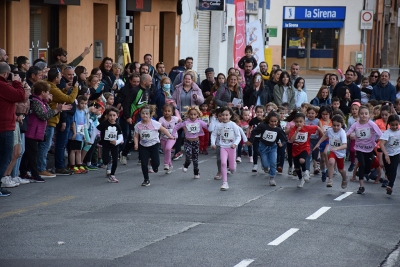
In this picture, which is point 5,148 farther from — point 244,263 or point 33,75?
point 244,263

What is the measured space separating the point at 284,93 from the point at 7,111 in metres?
8.87

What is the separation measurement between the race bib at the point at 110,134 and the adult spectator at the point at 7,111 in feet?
7.49

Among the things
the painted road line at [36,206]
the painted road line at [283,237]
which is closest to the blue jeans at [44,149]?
the painted road line at [36,206]

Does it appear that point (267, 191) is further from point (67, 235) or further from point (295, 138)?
point (67, 235)

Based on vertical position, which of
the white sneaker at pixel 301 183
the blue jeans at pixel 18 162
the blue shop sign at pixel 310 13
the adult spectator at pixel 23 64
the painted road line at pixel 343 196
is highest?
the blue shop sign at pixel 310 13

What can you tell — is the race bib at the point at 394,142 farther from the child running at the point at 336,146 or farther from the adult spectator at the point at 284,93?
the adult spectator at the point at 284,93

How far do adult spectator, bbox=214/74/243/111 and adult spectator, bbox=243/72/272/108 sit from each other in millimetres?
652

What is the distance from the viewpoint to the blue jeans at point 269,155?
15320mm

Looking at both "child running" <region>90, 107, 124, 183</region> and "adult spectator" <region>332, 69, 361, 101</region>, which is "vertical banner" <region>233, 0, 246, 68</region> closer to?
"adult spectator" <region>332, 69, 361, 101</region>

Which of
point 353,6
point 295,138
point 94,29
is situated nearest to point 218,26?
point 94,29

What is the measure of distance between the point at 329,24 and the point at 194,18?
30.4 metres

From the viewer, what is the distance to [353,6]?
58781mm

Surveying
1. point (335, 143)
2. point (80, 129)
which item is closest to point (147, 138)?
point (80, 129)

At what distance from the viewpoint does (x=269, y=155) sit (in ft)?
51.0
